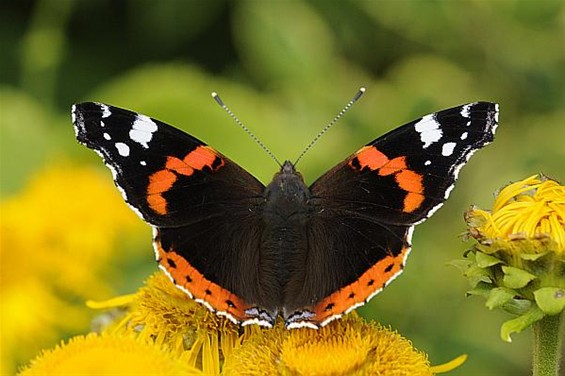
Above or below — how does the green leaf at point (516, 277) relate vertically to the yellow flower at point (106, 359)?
above

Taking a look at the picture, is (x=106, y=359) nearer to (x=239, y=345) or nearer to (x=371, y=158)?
(x=239, y=345)

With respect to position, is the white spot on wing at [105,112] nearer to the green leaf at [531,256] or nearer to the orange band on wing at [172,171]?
the orange band on wing at [172,171]

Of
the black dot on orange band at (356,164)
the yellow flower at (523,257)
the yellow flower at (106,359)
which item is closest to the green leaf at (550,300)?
the yellow flower at (523,257)

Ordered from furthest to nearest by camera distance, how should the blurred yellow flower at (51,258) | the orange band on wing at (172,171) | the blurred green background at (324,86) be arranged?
the blurred green background at (324,86) → the blurred yellow flower at (51,258) → the orange band on wing at (172,171)

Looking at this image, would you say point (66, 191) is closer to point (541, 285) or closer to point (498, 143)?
point (498, 143)

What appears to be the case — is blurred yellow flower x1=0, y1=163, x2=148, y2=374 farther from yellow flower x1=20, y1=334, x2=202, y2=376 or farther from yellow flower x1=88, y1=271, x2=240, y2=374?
yellow flower x1=20, y1=334, x2=202, y2=376
